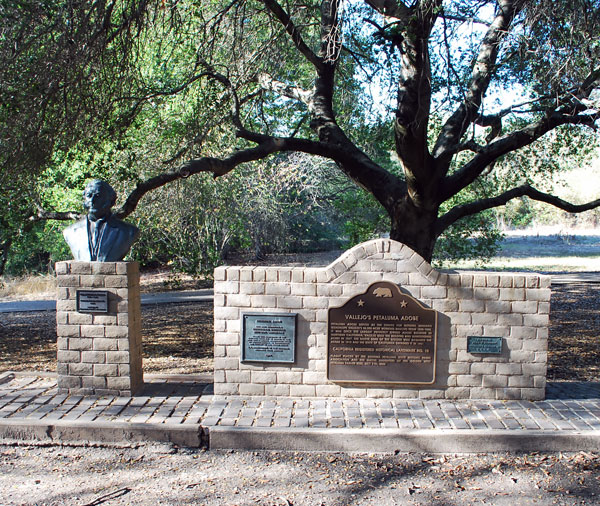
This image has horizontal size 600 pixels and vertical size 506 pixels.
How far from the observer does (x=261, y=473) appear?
4.77m

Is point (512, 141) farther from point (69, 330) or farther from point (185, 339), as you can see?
point (69, 330)

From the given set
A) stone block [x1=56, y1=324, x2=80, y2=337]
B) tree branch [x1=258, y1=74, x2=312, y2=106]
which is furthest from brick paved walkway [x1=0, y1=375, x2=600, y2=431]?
tree branch [x1=258, y1=74, x2=312, y2=106]

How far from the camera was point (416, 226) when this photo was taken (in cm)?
964

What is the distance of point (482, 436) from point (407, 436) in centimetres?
68

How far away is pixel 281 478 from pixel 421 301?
2384mm

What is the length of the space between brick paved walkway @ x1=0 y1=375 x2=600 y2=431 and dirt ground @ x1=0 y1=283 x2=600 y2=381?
1.88m

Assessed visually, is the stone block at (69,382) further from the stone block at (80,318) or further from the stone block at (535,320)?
the stone block at (535,320)

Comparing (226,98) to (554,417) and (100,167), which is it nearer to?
(100,167)

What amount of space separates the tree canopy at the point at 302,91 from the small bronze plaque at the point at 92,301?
2739mm

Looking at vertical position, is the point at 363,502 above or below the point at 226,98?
below

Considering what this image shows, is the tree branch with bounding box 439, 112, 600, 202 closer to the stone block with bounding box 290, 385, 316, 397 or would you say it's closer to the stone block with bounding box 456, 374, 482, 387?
the stone block with bounding box 456, 374, 482, 387

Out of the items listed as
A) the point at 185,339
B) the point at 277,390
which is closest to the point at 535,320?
the point at 277,390

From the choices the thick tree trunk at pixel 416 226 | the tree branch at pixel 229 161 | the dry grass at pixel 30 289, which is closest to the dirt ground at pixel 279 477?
the tree branch at pixel 229 161

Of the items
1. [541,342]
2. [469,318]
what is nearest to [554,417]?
[541,342]
